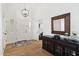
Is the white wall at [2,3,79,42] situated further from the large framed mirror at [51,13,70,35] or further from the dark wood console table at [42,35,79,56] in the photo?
the dark wood console table at [42,35,79,56]

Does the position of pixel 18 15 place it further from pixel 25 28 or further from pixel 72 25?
pixel 72 25

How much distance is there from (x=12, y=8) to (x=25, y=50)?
81cm

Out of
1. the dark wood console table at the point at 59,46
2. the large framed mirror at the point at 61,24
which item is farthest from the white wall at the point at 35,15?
the dark wood console table at the point at 59,46

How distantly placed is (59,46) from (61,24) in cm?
41

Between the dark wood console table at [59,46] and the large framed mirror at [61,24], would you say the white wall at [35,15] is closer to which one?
the large framed mirror at [61,24]

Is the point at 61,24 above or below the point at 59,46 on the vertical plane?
above

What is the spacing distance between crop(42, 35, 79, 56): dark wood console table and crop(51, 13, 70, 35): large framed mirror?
17cm

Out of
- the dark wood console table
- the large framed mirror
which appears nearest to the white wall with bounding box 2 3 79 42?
the large framed mirror

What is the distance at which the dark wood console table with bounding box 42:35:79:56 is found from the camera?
2.23 metres

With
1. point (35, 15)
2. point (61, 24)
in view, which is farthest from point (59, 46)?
point (35, 15)

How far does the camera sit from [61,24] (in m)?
2.35

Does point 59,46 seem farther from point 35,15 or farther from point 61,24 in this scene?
point 35,15

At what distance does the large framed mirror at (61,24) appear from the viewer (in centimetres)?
228

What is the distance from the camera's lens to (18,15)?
7.79 feet
